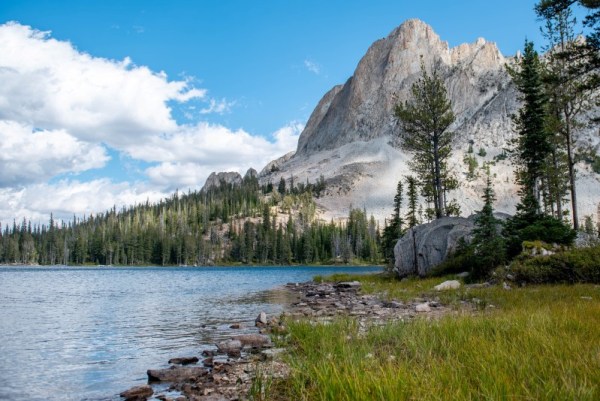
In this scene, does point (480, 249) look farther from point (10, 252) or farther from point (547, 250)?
point (10, 252)

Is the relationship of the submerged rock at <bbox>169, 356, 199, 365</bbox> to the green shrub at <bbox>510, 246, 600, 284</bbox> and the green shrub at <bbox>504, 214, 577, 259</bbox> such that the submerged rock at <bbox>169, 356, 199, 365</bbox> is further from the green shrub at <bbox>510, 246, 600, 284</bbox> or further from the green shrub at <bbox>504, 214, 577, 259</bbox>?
the green shrub at <bbox>504, 214, 577, 259</bbox>

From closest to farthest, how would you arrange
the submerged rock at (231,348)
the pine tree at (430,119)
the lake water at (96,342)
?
the lake water at (96,342), the submerged rock at (231,348), the pine tree at (430,119)

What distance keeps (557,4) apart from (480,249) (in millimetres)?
14032

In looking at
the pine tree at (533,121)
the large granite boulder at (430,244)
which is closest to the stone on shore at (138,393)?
the large granite boulder at (430,244)

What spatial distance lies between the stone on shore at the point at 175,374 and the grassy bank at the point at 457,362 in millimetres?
2343

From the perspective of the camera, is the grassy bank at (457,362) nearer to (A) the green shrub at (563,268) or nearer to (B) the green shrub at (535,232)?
(A) the green shrub at (563,268)

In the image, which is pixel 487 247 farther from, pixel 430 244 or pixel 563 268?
pixel 430 244

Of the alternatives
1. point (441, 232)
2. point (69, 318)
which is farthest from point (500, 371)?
point (441, 232)

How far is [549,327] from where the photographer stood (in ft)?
28.3

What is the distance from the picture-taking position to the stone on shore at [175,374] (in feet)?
35.0

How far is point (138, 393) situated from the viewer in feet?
30.9

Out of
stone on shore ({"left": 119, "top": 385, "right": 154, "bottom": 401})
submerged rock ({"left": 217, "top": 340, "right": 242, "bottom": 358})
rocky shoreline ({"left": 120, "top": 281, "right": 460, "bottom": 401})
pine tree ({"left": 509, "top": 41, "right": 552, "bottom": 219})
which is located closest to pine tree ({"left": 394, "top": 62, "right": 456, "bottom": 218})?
pine tree ({"left": 509, "top": 41, "right": 552, "bottom": 219})

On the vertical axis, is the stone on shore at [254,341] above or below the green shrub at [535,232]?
below

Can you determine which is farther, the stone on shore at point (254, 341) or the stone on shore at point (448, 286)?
the stone on shore at point (448, 286)
